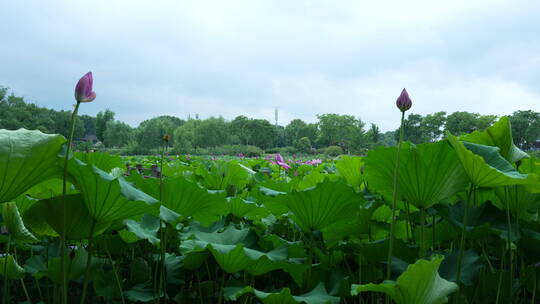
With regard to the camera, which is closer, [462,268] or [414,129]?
[462,268]

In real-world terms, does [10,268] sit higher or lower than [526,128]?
lower

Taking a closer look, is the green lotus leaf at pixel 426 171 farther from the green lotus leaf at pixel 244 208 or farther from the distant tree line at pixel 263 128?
the distant tree line at pixel 263 128

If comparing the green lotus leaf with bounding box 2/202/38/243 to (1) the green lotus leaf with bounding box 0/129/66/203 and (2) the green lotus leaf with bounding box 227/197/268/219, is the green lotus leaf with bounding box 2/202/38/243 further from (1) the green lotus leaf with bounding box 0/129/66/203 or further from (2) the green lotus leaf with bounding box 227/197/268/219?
(2) the green lotus leaf with bounding box 227/197/268/219

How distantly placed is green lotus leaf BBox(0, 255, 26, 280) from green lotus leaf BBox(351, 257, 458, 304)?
825mm

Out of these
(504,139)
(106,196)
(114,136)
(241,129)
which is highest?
(241,129)

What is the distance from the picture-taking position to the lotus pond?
2.19 feet

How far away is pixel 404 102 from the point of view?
817 millimetres

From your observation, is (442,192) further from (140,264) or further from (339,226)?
(140,264)

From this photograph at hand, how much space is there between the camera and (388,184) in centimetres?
89

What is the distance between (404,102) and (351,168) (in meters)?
0.62

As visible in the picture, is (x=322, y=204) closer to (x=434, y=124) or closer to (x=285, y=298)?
(x=285, y=298)

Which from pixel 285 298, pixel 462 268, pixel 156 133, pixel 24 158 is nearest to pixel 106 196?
pixel 24 158

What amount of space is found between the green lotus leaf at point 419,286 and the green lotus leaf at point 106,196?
433 millimetres

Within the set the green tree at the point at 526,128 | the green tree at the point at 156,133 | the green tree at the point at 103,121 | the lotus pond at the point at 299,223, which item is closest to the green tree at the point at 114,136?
the green tree at the point at 103,121
